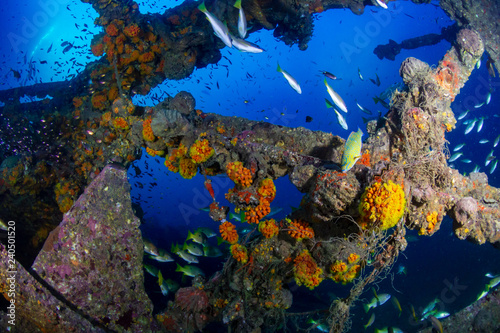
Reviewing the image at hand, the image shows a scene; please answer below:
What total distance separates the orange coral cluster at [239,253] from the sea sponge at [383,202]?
2.43 m

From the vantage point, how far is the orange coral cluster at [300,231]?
4180 mm

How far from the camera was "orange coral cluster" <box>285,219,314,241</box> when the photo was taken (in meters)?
4.18

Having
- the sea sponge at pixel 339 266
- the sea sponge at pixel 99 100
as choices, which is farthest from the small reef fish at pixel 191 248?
the sea sponge at pixel 99 100

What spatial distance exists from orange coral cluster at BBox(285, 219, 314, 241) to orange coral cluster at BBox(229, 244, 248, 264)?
3.20 ft

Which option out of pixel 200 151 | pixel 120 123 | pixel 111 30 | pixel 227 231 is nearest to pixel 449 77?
pixel 200 151

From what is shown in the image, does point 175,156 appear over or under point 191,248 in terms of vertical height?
over

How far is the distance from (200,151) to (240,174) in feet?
2.99

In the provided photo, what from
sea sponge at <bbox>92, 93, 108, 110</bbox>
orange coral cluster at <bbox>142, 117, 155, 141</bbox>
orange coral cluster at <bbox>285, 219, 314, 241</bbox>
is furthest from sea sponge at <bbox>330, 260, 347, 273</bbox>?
sea sponge at <bbox>92, 93, 108, 110</bbox>


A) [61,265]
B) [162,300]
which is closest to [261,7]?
[61,265]

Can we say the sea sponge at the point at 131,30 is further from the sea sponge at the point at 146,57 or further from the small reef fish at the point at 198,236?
the small reef fish at the point at 198,236

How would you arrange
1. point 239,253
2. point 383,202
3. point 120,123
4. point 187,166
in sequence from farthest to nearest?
1. point 120,123
2. point 187,166
3. point 239,253
4. point 383,202

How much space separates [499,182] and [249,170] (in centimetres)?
5431

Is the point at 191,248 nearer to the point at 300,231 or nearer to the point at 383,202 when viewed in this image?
the point at 300,231

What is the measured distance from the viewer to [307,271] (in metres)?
3.97
